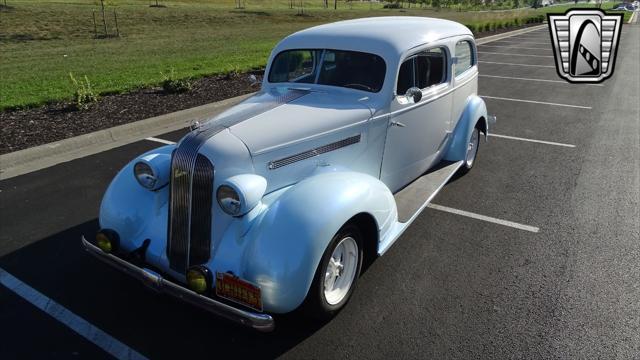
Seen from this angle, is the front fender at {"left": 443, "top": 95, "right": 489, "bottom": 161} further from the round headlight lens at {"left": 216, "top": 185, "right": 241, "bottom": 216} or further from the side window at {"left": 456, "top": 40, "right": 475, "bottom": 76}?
the round headlight lens at {"left": 216, "top": 185, "right": 241, "bottom": 216}

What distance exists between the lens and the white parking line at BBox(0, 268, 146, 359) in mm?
3002

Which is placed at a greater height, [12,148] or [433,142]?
[433,142]

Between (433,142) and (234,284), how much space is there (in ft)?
9.89

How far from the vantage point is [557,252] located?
13.7 feet

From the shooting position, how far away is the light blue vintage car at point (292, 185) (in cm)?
282

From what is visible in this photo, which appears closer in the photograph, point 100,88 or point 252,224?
point 252,224

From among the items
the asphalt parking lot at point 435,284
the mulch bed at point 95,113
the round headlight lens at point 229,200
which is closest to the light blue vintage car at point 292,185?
the round headlight lens at point 229,200

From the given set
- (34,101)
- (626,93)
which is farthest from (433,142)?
(626,93)

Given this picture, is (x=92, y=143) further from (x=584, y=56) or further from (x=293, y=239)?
(x=584, y=56)

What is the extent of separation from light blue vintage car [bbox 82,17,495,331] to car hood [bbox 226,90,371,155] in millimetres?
11

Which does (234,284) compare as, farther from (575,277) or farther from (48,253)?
(575,277)

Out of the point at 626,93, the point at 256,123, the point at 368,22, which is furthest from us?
the point at 626,93

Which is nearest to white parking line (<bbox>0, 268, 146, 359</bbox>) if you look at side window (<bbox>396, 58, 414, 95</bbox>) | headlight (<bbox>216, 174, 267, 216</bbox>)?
headlight (<bbox>216, 174, 267, 216</bbox>)

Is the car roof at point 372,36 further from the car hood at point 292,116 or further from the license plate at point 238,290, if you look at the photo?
the license plate at point 238,290
